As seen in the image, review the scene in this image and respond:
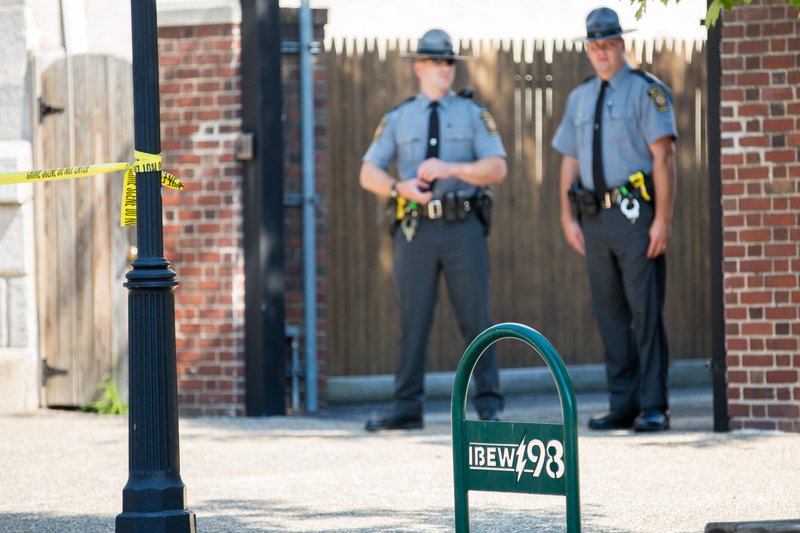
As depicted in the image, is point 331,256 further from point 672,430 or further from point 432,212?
point 672,430

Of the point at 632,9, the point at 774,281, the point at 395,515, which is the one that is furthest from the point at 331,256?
the point at 632,9

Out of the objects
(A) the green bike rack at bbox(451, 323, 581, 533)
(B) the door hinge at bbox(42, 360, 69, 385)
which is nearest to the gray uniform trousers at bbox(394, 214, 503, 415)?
(B) the door hinge at bbox(42, 360, 69, 385)

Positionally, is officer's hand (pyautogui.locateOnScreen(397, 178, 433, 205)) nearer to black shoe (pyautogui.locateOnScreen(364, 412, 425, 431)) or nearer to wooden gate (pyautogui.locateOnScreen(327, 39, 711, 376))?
black shoe (pyautogui.locateOnScreen(364, 412, 425, 431))

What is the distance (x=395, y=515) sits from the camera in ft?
20.4

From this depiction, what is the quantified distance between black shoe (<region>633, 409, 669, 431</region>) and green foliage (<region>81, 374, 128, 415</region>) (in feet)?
11.6

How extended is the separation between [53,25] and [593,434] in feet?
15.6

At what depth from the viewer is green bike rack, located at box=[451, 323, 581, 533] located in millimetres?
4379

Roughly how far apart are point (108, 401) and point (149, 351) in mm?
4974

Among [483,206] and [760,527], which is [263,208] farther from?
[760,527]

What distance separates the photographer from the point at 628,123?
869cm

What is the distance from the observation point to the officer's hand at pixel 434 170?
8719mm

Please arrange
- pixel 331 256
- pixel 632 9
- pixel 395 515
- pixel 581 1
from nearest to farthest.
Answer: pixel 395 515, pixel 331 256, pixel 632 9, pixel 581 1

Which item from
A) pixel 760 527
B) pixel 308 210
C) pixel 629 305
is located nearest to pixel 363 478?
pixel 629 305

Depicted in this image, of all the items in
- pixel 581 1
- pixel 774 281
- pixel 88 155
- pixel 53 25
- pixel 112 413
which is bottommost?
pixel 112 413
